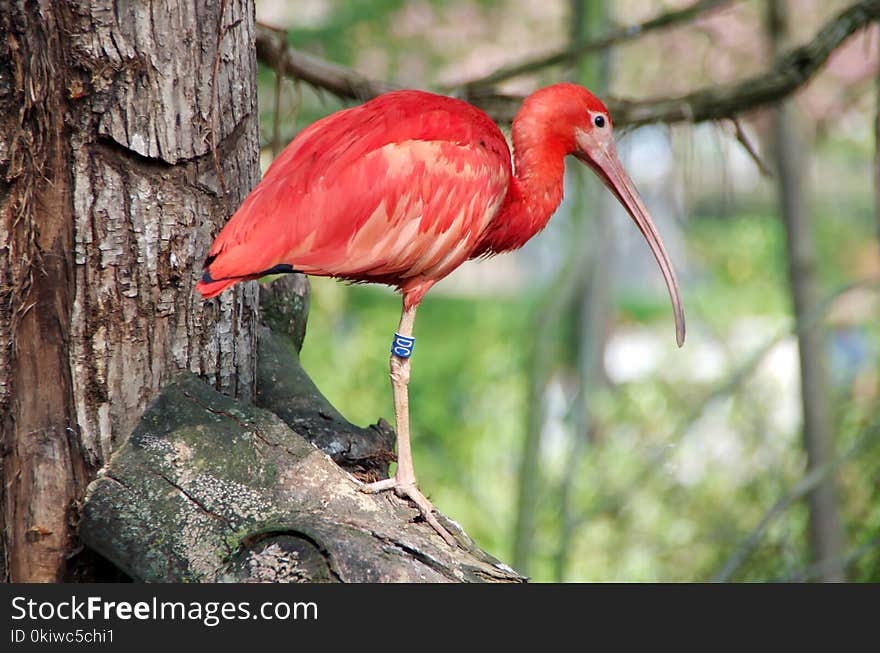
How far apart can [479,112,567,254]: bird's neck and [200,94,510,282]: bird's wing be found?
137mm

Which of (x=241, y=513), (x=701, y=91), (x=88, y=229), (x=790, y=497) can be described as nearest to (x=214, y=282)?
(x=88, y=229)

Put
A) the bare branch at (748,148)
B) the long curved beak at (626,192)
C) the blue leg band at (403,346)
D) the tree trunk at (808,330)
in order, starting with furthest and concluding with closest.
Answer: the tree trunk at (808,330), the bare branch at (748,148), the long curved beak at (626,192), the blue leg band at (403,346)

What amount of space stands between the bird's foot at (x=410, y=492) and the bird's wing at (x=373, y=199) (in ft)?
1.72

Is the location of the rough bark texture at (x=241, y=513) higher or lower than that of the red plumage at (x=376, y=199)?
lower

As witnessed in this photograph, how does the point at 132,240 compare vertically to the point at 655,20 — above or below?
below

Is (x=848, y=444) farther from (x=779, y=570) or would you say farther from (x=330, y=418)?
(x=330, y=418)

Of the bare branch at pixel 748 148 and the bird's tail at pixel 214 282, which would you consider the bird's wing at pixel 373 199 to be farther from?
the bare branch at pixel 748 148

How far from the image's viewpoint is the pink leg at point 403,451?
2508mm

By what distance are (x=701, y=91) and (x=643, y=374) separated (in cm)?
406

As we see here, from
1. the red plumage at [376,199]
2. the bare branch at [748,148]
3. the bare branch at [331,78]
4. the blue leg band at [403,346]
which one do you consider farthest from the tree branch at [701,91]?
the blue leg band at [403,346]

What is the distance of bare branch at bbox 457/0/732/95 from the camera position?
13.4ft

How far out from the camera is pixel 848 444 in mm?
6156
